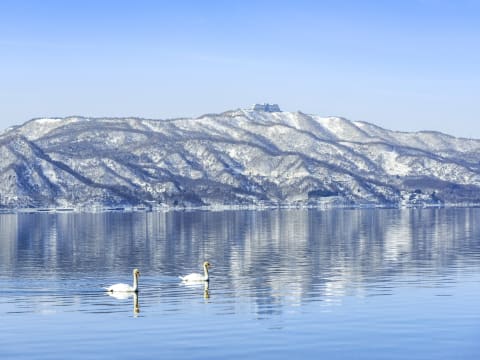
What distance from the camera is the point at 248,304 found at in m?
71.3

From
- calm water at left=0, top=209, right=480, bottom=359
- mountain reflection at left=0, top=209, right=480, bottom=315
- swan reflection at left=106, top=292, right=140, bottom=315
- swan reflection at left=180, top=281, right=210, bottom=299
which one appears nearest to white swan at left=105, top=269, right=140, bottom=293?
swan reflection at left=106, top=292, right=140, bottom=315

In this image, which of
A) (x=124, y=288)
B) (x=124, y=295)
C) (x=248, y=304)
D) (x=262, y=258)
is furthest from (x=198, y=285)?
(x=262, y=258)

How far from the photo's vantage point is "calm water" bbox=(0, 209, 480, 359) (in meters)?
54.6

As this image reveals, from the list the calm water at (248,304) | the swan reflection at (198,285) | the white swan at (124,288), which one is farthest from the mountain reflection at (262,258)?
the white swan at (124,288)

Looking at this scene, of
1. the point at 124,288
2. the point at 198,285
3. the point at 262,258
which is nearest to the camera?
the point at 124,288

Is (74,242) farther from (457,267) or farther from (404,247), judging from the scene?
(457,267)

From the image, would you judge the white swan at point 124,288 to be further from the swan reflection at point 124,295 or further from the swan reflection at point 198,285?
the swan reflection at point 198,285

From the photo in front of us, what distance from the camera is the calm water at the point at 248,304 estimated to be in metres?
54.6

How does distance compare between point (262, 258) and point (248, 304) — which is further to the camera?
point (262, 258)

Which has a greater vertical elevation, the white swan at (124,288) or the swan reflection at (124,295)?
the white swan at (124,288)

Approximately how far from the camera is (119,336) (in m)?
58.1

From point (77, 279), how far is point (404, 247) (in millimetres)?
56700

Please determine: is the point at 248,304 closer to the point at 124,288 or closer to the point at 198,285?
the point at 124,288

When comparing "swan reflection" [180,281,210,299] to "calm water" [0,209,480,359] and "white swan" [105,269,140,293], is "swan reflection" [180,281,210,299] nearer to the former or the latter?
"calm water" [0,209,480,359]
